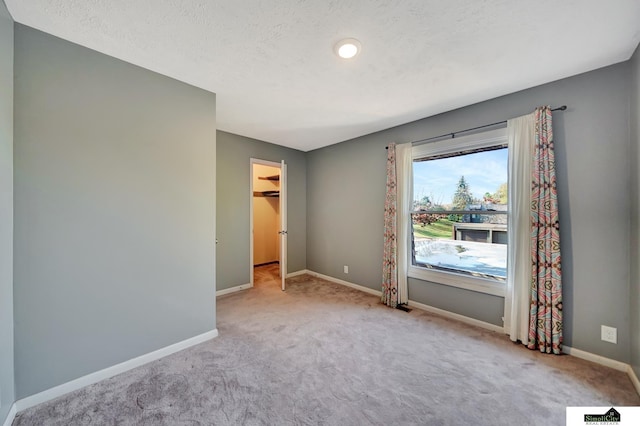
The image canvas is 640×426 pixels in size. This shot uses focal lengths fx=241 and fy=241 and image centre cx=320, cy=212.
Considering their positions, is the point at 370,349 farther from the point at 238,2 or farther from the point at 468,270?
the point at 238,2

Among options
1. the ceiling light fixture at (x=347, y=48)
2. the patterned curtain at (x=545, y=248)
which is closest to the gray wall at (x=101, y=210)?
the ceiling light fixture at (x=347, y=48)

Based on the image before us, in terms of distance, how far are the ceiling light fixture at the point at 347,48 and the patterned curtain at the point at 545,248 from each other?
6.09 ft

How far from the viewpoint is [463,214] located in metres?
2.90

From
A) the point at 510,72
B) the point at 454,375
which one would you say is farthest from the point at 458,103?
the point at 454,375

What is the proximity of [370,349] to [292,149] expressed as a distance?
3.68 metres

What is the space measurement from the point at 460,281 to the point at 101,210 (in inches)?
143

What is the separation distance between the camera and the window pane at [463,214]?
105 inches

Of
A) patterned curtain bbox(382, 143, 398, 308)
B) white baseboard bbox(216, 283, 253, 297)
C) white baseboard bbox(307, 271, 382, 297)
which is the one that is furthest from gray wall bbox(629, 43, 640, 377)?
white baseboard bbox(216, 283, 253, 297)

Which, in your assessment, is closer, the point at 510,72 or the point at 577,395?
the point at 577,395

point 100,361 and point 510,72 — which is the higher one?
point 510,72

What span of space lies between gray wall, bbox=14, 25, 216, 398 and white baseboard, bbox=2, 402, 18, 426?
6 centimetres

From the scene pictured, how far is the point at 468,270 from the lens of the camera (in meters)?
2.88
